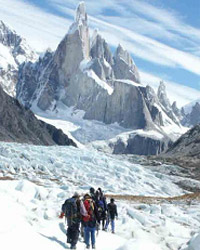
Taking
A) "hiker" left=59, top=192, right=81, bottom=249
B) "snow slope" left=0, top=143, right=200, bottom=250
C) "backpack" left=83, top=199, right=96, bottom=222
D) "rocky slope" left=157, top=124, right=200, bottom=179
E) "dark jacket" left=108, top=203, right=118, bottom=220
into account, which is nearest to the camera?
"snow slope" left=0, top=143, right=200, bottom=250

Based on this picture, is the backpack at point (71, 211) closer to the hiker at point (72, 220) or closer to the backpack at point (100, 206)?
the hiker at point (72, 220)

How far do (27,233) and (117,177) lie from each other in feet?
143

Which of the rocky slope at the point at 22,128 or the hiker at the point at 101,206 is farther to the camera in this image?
the rocky slope at the point at 22,128

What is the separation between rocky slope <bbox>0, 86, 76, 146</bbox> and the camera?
12788cm

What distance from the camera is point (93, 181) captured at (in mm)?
52094

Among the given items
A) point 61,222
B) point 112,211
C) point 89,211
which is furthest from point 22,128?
point 89,211

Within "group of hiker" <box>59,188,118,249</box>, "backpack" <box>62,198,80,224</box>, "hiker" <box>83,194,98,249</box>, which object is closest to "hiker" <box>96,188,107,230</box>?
"group of hiker" <box>59,188,118,249</box>

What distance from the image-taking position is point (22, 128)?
13662 centimetres

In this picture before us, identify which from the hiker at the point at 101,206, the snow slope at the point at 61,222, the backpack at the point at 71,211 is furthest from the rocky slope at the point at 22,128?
the backpack at the point at 71,211

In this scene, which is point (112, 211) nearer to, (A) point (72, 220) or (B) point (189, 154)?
(A) point (72, 220)

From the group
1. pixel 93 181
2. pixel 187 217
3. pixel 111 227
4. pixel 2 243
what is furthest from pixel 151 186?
pixel 2 243

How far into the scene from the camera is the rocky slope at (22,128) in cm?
12788

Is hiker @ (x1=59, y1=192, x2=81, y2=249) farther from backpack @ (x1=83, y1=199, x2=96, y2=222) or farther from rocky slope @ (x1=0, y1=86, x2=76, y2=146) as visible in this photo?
rocky slope @ (x1=0, y1=86, x2=76, y2=146)

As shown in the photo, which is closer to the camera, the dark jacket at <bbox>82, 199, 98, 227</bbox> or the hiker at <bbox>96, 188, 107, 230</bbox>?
the dark jacket at <bbox>82, 199, 98, 227</bbox>
